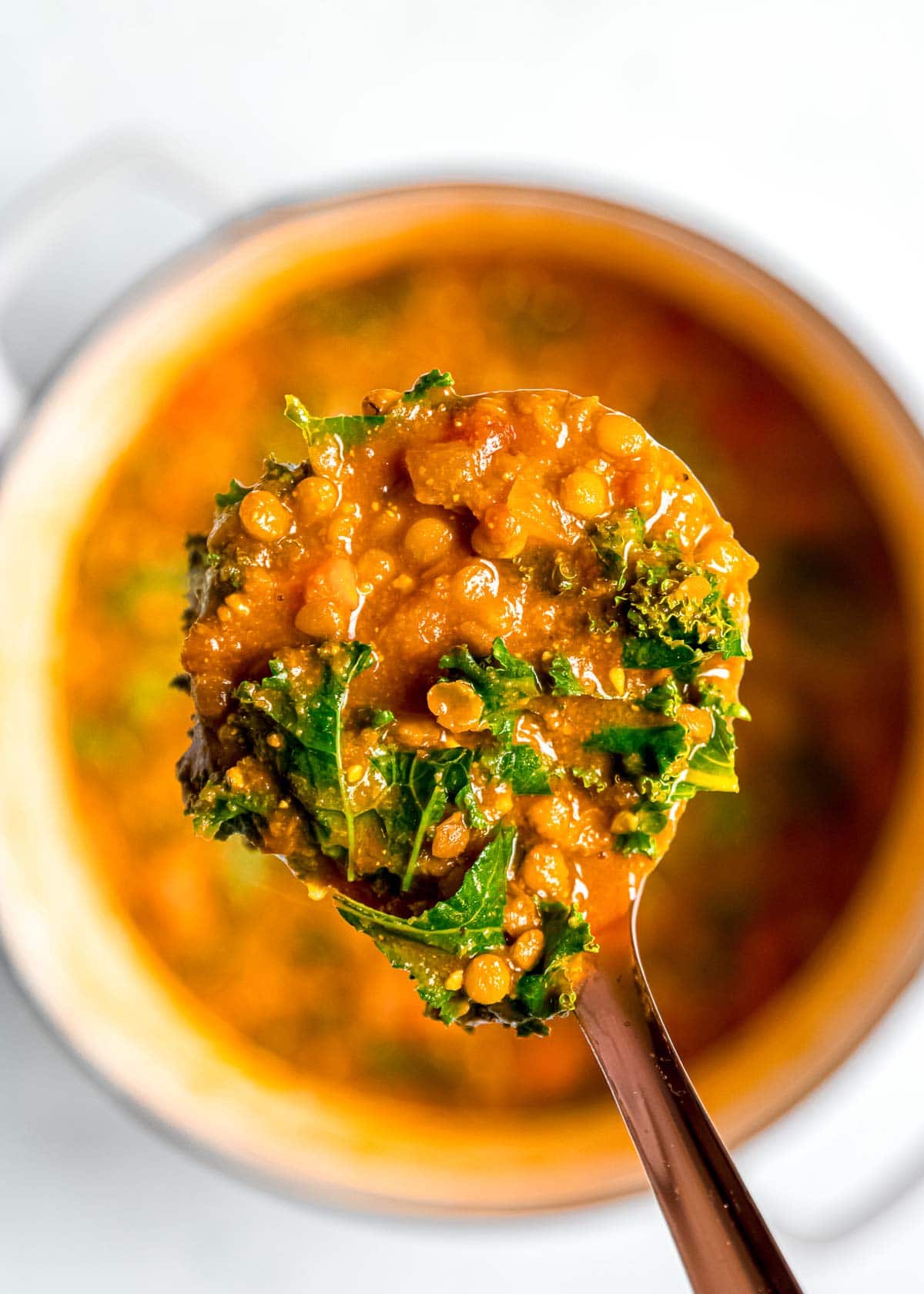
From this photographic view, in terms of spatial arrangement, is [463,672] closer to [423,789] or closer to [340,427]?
[423,789]

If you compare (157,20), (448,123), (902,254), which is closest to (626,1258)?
(902,254)

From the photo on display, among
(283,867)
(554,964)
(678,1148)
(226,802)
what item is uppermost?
(283,867)

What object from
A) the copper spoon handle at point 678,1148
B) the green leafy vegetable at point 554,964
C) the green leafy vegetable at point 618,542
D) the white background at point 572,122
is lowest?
the copper spoon handle at point 678,1148

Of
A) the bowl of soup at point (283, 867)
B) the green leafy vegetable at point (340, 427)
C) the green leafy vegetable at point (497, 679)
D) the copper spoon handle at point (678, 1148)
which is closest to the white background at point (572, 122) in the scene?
the bowl of soup at point (283, 867)

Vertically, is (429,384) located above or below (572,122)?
below

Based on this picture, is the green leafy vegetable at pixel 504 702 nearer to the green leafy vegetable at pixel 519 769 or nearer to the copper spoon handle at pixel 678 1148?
the green leafy vegetable at pixel 519 769

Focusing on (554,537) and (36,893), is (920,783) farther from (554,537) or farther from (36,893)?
(36,893)

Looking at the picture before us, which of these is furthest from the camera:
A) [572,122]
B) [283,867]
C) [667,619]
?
[283,867]

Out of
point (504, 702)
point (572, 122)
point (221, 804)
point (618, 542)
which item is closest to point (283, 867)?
point (221, 804)
